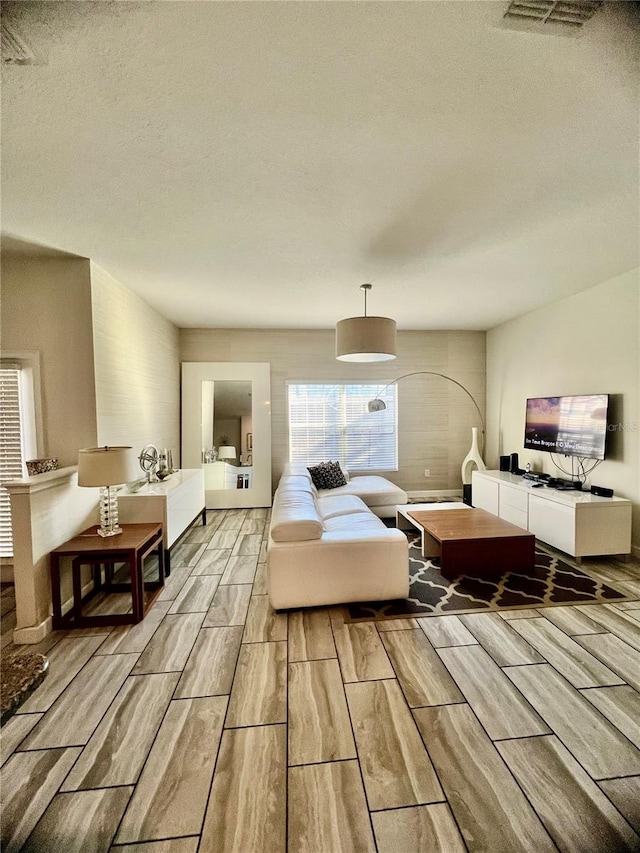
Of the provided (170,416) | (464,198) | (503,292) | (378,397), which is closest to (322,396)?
(378,397)

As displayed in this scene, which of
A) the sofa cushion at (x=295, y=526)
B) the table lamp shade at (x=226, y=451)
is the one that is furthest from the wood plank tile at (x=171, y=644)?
the table lamp shade at (x=226, y=451)

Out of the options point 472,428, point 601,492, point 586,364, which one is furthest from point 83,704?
point 472,428

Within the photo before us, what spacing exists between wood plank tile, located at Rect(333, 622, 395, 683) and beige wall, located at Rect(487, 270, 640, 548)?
9.24ft

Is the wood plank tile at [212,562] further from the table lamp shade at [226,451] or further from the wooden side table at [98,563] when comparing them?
the table lamp shade at [226,451]

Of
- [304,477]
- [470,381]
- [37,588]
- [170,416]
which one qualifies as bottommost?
[37,588]

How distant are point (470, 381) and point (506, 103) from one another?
184 inches

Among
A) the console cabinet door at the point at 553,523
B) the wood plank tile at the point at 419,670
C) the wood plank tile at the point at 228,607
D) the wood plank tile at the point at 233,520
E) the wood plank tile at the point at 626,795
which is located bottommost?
the wood plank tile at the point at 626,795

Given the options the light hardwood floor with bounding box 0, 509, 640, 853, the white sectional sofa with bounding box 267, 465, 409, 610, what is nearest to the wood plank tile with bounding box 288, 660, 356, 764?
the light hardwood floor with bounding box 0, 509, 640, 853

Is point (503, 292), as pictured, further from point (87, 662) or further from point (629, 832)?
point (87, 662)

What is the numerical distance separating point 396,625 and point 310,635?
1.85 feet

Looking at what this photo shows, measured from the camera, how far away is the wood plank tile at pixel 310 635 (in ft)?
6.67

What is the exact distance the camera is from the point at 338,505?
149 inches

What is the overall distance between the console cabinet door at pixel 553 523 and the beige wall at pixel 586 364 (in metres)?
0.62

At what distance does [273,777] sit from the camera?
135 centimetres
